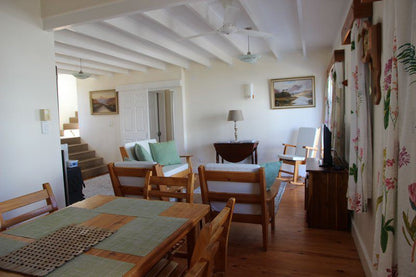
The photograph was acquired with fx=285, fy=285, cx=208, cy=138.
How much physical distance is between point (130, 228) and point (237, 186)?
123 cm

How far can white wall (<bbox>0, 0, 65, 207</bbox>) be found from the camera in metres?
2.46

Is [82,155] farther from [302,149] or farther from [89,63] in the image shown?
[302,149]

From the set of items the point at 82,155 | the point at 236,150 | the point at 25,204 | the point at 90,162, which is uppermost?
the point at 25,204

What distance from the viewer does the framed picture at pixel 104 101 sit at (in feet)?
22.0

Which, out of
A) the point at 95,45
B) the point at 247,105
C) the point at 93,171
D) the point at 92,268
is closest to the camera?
the point at 92,268

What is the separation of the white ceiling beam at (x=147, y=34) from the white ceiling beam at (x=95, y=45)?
81 centimetres

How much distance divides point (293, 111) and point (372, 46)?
371cm

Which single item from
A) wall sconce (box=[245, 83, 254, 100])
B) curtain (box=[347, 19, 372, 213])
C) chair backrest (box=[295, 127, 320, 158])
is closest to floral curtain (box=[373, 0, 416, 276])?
curtain (box=[347, 19, 372, 213])

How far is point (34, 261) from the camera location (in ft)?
3.30

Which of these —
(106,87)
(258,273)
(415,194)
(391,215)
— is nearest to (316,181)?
(258,273)

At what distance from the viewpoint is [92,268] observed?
0.95 m

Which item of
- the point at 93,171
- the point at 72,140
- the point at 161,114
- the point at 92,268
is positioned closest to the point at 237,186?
the point at 92,268

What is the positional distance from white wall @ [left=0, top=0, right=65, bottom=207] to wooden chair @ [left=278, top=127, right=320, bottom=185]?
3419 millimetres

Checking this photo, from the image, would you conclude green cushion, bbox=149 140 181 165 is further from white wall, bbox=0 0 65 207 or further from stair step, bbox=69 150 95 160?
stair step, bbox=69 150 95 160
